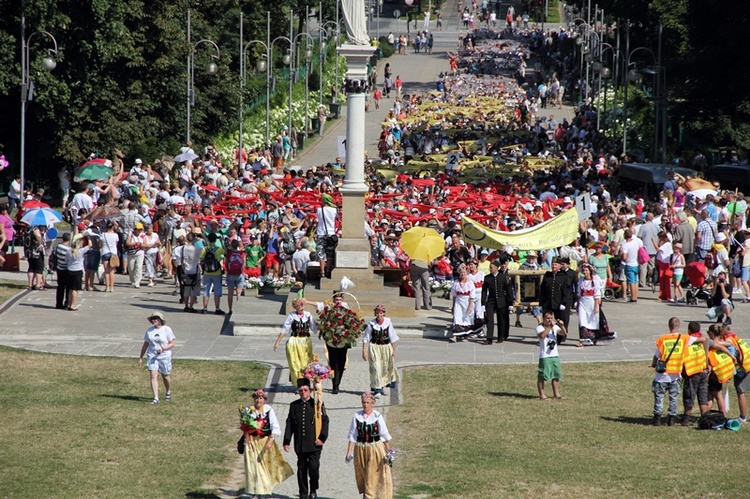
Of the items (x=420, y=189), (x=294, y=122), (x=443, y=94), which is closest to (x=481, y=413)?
(x=420, y=189)

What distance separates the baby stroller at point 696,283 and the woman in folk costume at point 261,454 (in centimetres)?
1483

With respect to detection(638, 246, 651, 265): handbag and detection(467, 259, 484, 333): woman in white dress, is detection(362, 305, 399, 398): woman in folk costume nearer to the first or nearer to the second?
detection(467, 259, 484, 333): woman in white dress

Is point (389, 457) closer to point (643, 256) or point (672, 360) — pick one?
point (672, 360)

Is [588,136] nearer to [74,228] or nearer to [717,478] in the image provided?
[74,228]

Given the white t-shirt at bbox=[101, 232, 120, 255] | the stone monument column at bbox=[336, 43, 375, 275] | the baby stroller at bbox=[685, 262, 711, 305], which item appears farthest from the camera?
the white t-shirt at bbox=[101, 232, 120, 255]

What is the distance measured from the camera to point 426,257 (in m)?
27.1

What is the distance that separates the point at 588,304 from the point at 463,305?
7.27 feet

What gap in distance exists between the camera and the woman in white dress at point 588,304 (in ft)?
82.0

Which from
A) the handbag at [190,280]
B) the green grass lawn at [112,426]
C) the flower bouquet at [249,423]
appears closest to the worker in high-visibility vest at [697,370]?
the green grass lawn at [112,426]

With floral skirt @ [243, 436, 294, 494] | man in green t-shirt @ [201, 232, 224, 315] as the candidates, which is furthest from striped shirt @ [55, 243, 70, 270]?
floral skirt @ [243, 436, 294, 494]

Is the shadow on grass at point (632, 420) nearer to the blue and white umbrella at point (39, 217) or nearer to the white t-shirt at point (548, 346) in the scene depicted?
the white t-shirt at point (548, 346)

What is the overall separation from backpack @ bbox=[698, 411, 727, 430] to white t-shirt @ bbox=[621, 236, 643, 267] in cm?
1036

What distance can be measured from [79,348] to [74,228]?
8295mm

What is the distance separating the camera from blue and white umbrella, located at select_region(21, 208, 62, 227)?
29.2 meters
